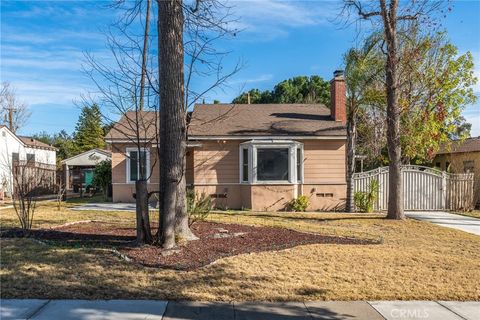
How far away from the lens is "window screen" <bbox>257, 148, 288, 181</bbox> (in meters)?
17.3

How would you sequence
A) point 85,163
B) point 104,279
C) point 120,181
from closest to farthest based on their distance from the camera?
1. point 104,279
2. point 120,181
3. point 85,163

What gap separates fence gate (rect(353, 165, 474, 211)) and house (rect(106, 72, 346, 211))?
1565 millimetres

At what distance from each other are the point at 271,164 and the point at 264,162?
0.30 meters

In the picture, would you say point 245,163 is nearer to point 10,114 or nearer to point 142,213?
point 142,213

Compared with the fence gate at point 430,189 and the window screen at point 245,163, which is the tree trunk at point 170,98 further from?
the fence gate at point 430,189

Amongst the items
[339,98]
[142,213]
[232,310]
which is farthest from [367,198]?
[232,310]

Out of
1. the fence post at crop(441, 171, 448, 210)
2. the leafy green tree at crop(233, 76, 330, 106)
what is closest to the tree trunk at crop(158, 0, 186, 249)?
the fence post at crop(441, 171, 448, 210)

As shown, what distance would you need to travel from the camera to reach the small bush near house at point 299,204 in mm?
Result: 17234

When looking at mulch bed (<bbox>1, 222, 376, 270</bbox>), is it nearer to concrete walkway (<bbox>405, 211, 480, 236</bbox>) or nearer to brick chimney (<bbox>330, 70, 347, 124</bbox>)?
concrete walkway (<bbox>405, 211, 480, 236</bbox>)

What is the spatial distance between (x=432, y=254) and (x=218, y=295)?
15.8ft

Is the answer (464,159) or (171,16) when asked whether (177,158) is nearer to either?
(171,16)

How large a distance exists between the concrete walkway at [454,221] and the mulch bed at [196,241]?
5.55 meters

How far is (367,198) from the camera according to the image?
1766cm
